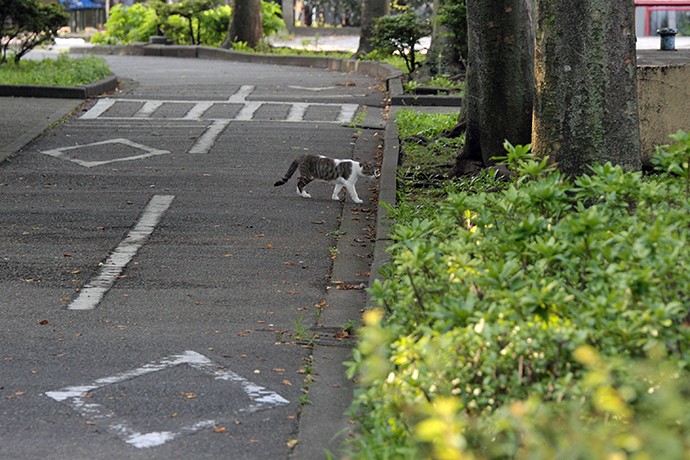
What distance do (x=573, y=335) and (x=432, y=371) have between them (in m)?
0.56

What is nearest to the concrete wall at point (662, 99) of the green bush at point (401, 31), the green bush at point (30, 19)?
the green bush at point (401, 31)

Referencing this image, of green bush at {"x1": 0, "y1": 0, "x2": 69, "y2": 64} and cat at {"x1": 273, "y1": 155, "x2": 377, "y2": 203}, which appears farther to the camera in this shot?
green bush at {"x1": 0, "y1": 0, "x2": 69, "y2": 64}

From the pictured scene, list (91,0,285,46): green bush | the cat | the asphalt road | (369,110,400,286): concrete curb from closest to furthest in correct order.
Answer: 1. the asphalt road
2. (369,110,400,286): concrete curb
3. the cat
4. (91,0,285,46): green bush

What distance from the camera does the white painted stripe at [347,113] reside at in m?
19.1

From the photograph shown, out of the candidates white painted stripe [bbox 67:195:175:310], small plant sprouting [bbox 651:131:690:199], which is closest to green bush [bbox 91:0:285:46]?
white painted stripe [bbox 67:195:175:310]

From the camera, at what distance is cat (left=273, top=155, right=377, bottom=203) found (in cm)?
1296

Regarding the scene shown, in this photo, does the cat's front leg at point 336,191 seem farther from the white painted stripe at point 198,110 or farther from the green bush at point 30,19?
the green bush at point 30,19

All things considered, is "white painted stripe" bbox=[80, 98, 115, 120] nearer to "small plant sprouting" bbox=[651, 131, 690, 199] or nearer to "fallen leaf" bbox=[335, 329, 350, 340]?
"fallen leaf" bbox=[335, 329, 350, 340]

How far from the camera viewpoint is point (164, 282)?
9711 mm

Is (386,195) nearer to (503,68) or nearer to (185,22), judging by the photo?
(503,68)

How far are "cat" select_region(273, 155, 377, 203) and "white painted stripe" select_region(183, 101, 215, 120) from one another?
635cm

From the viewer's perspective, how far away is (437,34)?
2309cm

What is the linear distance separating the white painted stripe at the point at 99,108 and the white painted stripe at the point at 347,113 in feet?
12.0

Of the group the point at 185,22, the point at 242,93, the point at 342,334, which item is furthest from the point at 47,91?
the point at 185,22
